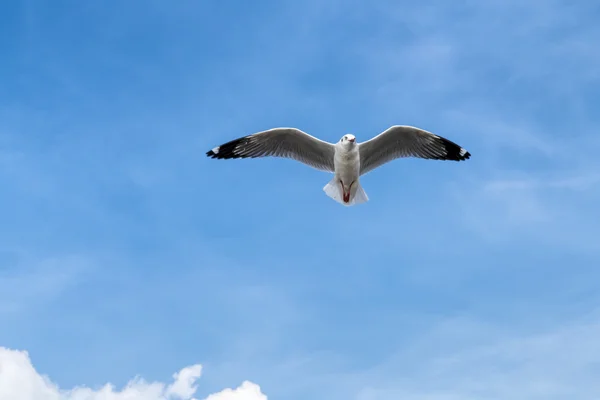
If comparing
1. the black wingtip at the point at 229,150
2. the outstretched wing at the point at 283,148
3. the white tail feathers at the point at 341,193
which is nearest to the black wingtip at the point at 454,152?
the white tail feathers at the point at 341,193

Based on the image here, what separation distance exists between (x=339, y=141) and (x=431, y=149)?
1.84 m

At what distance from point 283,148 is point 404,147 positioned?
2.19 m

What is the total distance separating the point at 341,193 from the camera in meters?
14.3

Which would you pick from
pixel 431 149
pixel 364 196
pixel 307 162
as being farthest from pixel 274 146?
pixel 431 149

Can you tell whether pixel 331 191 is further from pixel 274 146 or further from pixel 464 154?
pixel 464 154

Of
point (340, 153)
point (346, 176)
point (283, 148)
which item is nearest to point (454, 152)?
point (346, 176)

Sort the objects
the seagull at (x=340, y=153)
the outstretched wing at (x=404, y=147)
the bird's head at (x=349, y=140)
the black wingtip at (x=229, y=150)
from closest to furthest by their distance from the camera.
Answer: the bird's head at (x=349, y=140) < the seagull at (x=340, y=153) < the outstretched wing at (x=404, y=147) < the black wingtip at (x=229, y=150)

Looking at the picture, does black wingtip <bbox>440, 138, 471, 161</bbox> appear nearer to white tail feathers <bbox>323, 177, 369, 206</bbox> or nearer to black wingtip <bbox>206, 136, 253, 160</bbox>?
white tail feathers <bbox>323, 177, 369, 206</bbox>

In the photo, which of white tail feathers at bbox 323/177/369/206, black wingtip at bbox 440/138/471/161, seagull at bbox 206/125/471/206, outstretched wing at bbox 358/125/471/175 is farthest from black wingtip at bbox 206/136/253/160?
black wingtip at bbox 440/138/471/161

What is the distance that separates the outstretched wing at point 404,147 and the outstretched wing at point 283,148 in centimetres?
65

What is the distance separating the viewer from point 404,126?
1413 centimetres

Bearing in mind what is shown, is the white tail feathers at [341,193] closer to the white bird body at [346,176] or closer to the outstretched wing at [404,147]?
the white bird body at [346,176]

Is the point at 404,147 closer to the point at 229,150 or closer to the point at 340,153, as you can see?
the point at 340,153

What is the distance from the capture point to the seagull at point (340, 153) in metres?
14.1
